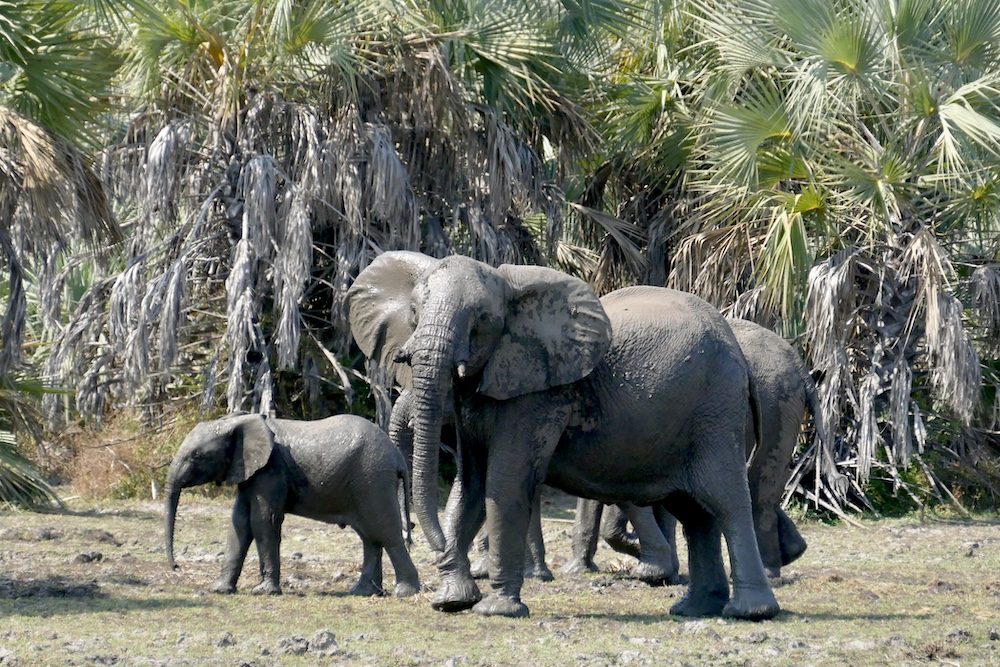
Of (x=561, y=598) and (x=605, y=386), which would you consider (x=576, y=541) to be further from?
(x=605, y=386)

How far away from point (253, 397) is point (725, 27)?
604 cm

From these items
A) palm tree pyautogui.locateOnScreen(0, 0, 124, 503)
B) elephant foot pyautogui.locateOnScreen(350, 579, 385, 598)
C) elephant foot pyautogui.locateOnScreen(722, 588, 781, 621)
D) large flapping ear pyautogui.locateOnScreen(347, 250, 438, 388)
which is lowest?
elephant foot pyautogui.locateOnScreen(350, 579, 385, 598)

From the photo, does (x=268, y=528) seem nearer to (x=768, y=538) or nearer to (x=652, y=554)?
(x=652, y=554)

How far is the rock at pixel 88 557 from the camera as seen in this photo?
11633mm

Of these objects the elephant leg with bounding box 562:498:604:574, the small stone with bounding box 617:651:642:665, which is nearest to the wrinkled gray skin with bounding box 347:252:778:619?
the small stone with bounding box 617:651:642:665

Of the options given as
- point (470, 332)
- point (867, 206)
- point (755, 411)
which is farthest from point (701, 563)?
point (867, 206)

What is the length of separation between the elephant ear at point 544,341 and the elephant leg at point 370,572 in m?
2.37

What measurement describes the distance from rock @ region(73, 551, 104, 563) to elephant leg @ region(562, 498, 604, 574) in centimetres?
325

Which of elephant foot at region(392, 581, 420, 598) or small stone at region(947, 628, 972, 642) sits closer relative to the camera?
small stone at region(947, 628, 972, 642)

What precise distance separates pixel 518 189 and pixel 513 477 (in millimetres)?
8920

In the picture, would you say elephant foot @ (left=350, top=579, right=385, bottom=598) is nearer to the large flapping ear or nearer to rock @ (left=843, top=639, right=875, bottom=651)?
the large flapping ear

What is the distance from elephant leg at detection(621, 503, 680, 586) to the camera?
1127 centimetres

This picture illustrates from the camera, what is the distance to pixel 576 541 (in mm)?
12141

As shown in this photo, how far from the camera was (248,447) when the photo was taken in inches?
414
